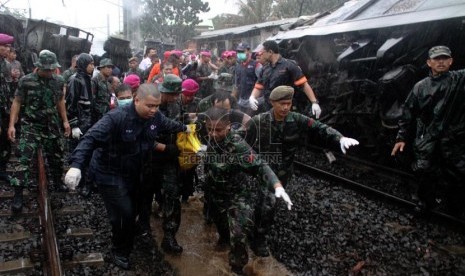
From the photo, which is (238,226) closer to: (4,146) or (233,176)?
(233,176)

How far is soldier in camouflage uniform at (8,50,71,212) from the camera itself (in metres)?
4.68

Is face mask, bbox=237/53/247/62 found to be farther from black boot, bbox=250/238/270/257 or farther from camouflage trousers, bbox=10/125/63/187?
black boot, bbox=250/238/270/257

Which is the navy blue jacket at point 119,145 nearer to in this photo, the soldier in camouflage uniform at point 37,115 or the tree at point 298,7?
the soldier in camouflage uniform at point 37,115

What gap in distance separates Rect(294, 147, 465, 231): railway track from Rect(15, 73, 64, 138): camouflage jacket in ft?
13.7

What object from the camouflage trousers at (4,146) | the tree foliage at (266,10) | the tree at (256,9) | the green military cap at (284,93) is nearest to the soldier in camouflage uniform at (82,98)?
the camouflage trousers at (4,146)

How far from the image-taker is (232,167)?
3732 millimetres

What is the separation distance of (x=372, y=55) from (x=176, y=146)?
4.36 meters

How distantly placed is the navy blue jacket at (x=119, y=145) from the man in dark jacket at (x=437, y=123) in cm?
320

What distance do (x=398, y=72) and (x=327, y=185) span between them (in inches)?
80.5

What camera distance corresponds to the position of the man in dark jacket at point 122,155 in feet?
11.5

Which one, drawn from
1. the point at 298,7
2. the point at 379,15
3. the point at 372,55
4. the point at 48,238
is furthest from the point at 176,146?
the point at 298,7

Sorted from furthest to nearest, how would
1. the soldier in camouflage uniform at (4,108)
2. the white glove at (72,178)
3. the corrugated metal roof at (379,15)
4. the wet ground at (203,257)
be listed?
the corrugated metal roof at (379,15) → the soldier in camouflage uniform at (4,108) → the wet ground at (203,257) → the white glove at (72,178)

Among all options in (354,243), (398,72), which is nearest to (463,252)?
(354,243)

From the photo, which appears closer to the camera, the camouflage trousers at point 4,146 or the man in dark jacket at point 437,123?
the man in dark jacket at point 437,123
